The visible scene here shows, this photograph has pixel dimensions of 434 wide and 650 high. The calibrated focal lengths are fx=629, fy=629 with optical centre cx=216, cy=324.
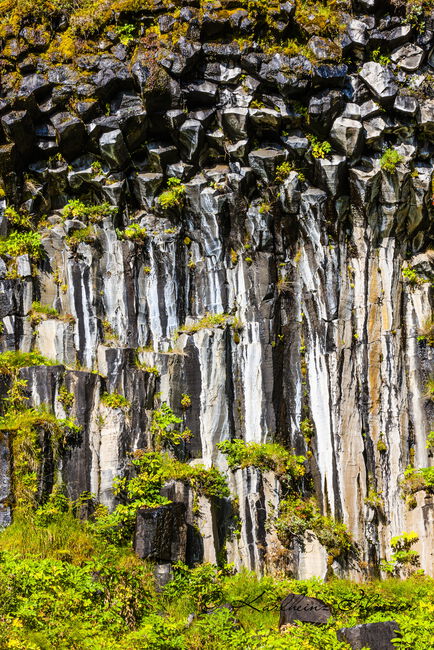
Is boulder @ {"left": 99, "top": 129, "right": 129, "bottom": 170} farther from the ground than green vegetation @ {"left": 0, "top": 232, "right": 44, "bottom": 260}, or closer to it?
farther from the ground

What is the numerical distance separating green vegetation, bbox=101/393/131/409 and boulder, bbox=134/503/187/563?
6.95ft

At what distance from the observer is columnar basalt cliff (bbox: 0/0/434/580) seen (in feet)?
43.0

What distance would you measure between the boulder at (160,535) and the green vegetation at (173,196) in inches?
253

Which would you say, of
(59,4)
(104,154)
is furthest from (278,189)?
(59,4)

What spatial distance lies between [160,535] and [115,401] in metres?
2.71

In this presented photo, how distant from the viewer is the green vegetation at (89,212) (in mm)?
13898

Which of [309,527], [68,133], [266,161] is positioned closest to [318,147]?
[266,161]

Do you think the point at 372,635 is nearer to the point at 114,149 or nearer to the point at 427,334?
the point at 427,334

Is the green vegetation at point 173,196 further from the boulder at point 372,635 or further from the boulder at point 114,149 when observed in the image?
the boulder at point 372,635

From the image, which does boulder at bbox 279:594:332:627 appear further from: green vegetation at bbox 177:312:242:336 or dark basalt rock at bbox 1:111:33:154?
dark basalt rock at bbox 1:111:33:154

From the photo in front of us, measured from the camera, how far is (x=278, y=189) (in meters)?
13.8

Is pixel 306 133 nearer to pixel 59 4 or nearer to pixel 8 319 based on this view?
pixel 59 4

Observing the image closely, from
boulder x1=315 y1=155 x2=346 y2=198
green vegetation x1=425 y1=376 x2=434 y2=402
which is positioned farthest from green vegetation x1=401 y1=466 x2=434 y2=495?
boulder x1=315 y1=155 x2=346 y2=198

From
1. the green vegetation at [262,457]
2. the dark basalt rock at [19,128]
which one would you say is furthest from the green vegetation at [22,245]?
the green vegetation at [262,457]
